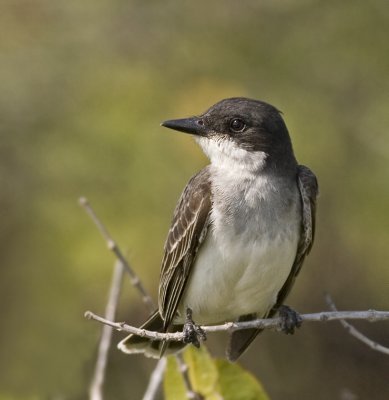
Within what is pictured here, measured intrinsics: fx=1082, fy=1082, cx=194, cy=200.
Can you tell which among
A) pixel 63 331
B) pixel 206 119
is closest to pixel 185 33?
pixel 63 331

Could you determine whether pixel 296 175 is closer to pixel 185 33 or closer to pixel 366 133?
pixel 366 133

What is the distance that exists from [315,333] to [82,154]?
225 centimetres

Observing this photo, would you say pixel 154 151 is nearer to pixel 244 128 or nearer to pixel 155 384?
pixel 244 128

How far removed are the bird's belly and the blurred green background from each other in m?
1.85

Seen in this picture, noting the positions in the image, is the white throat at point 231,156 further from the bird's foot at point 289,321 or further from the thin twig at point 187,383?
the thin twig at point 187,383

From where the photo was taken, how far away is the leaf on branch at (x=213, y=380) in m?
5.17

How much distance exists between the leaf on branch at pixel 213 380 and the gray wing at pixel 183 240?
22.3 inches

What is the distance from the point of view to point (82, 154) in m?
8.34

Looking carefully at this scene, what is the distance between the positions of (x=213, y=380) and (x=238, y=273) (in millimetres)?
633

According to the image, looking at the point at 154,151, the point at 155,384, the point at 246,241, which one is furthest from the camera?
the point at 154,151

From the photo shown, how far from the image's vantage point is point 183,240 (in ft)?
18.8

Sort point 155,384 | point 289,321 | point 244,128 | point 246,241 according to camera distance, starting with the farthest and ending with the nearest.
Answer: point 289,321, point 244,128, point 246,241, point 155,384

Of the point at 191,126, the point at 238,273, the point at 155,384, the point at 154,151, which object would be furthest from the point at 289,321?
the point at 154,151

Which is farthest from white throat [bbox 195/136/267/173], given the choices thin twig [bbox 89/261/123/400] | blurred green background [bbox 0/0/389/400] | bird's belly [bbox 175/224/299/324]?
blurred green background [bbox 0/0/389/400]
